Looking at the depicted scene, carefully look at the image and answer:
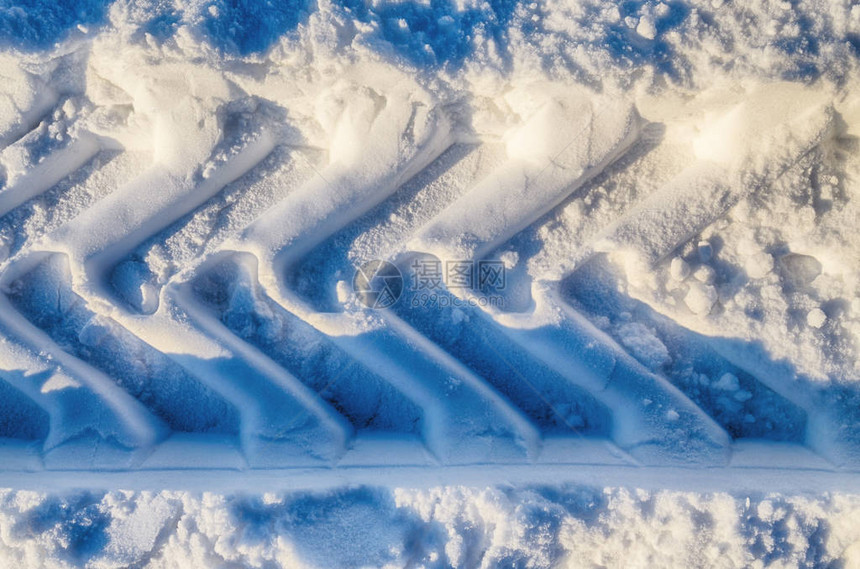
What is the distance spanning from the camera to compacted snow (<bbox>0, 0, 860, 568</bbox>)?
1002 millimetres

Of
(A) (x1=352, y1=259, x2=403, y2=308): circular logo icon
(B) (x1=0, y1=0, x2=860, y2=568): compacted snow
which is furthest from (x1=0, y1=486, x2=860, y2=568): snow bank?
(A) (x1=352, y1=259, x2=403, y2=308): circular logo icon

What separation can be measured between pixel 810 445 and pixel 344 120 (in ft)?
3.52

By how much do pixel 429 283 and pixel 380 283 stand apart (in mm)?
92

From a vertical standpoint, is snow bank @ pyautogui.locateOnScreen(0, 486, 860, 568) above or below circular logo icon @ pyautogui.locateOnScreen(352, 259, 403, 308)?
below

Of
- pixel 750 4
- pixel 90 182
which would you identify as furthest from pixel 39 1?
pixel 750 4

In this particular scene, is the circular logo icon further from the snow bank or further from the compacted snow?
the snow bank

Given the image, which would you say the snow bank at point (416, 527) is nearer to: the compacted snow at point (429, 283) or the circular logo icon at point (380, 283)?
the compacted snow at point (429, 283)

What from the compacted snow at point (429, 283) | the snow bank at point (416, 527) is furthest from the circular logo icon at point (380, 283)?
the snow bank at point (416, 527)

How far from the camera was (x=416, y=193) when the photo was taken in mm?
1109

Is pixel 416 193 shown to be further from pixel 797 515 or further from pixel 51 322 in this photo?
pixel 797 515

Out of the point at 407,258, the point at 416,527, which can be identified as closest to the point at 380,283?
the point at 407,258

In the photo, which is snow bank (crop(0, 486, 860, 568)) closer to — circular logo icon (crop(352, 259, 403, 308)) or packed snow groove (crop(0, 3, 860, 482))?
packed snow groove (crop(0, 3, 860, 482))

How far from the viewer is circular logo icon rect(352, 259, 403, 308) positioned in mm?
1085

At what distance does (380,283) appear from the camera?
42.8 inches
